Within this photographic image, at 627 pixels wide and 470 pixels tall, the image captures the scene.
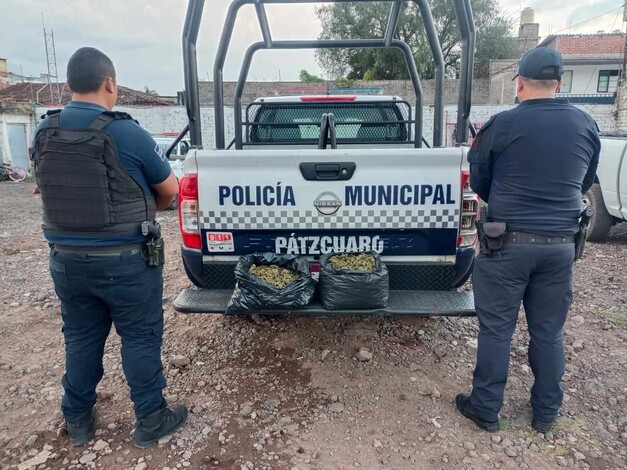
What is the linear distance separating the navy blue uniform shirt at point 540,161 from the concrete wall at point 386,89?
18.6 m

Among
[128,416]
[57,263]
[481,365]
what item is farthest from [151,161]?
[481,365]

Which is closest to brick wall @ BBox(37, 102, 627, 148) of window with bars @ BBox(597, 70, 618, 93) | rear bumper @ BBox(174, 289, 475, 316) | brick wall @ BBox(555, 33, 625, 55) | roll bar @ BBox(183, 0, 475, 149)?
roll bar @ BBox(183, 0, 475, 149)

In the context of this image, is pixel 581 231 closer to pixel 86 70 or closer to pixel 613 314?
pixel 613 314

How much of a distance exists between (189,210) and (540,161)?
6.42 ft

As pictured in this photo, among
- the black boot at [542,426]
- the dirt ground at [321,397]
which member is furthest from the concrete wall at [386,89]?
the black boot at [542,426]

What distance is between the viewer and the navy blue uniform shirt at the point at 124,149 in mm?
2166

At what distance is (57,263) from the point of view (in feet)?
7.50

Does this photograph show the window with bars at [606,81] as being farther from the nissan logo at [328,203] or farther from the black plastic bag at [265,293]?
the black plastic bag at [265,293]

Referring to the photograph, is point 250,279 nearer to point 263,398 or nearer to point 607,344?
point 263,398

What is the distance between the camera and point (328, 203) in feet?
9.38

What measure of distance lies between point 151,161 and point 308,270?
Answer: 1.08 metres

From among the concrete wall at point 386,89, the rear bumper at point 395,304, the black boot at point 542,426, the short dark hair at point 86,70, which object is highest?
the concrete wall at point 386,89

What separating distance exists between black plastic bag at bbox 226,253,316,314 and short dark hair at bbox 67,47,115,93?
1193 mm

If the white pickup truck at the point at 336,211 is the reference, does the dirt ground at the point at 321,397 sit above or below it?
below
